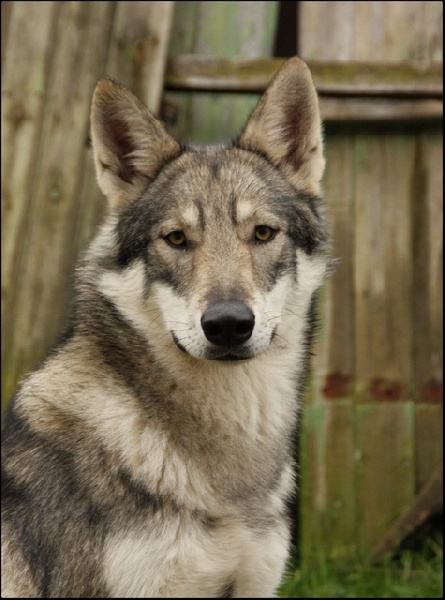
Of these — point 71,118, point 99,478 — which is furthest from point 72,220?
point 99,478

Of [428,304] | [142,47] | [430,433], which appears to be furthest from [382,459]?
[142,47]

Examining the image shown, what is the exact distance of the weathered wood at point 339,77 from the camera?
5.40 meters

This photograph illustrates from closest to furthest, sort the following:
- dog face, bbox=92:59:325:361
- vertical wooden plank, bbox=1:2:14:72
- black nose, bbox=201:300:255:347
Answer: black nose, bbox=201:300:255:347
dog face, bbox=92:59:325:361
vertical wooden plank, bbox=1:2:14:72

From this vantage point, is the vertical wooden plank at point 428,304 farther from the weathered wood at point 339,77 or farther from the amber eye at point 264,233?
the amber eye at point 264,233

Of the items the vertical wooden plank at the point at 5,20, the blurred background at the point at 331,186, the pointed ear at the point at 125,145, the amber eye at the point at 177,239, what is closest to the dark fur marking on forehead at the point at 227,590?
the amber eye at the point at 177,239

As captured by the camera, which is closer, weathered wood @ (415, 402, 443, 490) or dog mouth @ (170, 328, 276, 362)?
dog mouth @ (170, 328, 276, 362)

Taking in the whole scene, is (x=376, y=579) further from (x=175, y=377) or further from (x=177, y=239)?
(x=177, y=239)

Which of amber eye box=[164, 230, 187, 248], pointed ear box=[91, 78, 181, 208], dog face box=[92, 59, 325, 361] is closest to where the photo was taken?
dog face box=[92, 59, 325, 361]

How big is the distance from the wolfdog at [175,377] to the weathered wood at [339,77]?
1456 mm

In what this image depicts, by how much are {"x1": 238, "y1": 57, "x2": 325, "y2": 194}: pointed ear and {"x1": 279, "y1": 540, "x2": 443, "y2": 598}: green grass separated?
2.29 meters

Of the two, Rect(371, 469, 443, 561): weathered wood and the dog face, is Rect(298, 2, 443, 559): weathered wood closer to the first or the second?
Rect(371, 469, 443, 561): weathered wood

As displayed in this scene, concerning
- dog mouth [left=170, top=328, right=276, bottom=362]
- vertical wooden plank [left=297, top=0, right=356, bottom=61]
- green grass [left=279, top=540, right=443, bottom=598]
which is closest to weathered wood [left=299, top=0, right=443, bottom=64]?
vertical wooden plank [left=297, top=0, right=356, bottom=61]

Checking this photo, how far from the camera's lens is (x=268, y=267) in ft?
12.0

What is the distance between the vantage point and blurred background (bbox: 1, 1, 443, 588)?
5398 mm
